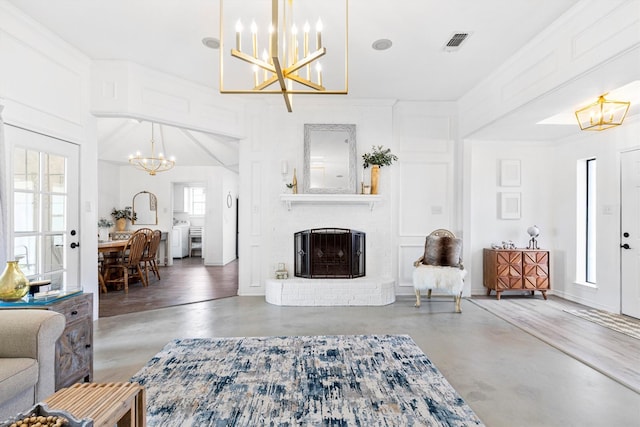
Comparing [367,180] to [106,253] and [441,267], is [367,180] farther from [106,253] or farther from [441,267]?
[106,253]

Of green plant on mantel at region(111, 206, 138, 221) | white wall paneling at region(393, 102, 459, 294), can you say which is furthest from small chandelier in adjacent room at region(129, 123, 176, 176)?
white wall paneling at region(393, 102, 459, 294)

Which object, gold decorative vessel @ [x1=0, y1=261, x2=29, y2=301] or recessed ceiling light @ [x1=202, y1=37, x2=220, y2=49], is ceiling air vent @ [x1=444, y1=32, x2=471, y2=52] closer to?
recessed ceiling light @ [x1=202, y1=37, x2=220, y2=49]

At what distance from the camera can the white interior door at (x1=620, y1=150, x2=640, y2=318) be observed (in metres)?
3.83

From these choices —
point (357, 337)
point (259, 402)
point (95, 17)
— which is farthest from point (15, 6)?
point (357, 337)

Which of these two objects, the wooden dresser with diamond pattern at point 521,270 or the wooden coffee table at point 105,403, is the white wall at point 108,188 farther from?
the wooden dresser with diamond pattern at point 521,270

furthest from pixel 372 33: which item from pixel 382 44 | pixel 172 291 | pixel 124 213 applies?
pixel 124 213

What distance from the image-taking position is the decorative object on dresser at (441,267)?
4055 millimetres

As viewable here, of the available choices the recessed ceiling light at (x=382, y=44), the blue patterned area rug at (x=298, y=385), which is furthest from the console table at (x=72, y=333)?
the recessed ceiling light at (x=382, y=44)

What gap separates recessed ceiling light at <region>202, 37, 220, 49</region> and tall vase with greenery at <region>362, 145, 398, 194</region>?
7.97 feet

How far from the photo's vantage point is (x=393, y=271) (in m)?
4.92

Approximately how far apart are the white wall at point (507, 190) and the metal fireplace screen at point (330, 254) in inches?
72.3

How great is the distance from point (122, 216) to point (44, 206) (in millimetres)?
4990

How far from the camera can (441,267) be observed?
416 cm

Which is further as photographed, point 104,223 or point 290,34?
point 104,223
